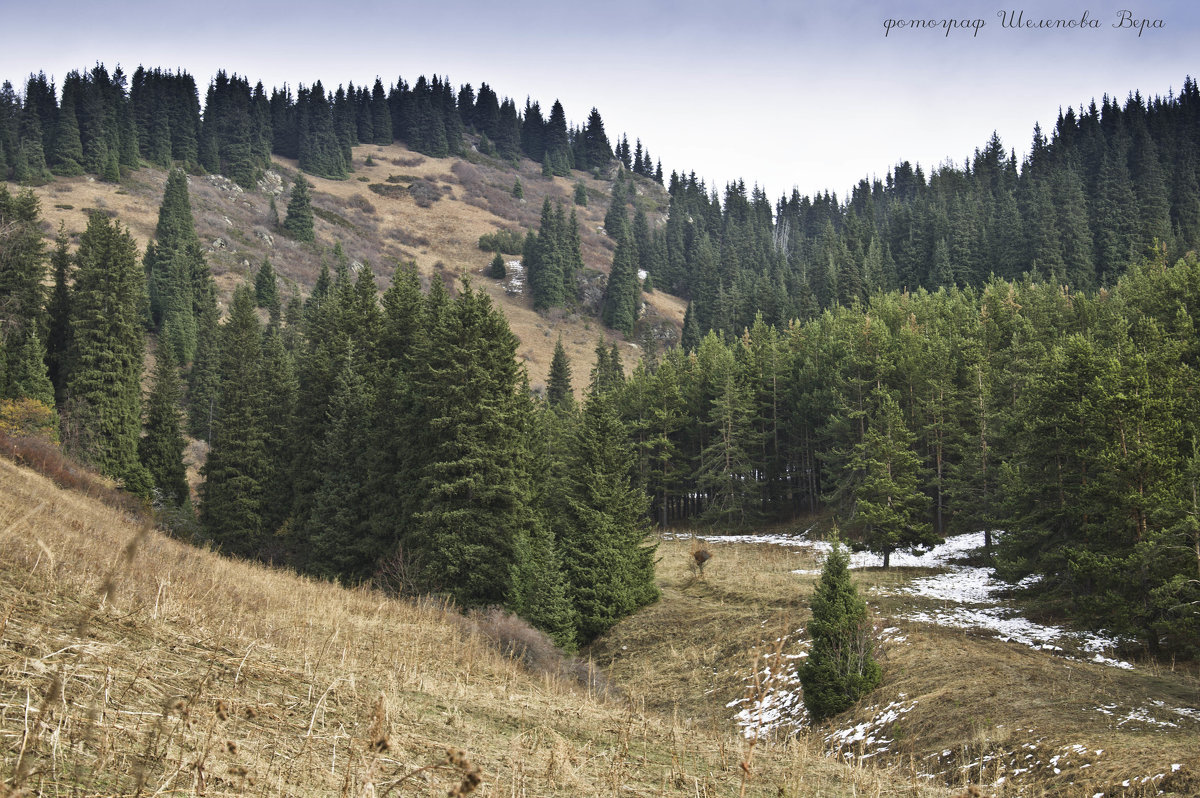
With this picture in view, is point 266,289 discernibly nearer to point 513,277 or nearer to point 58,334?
point 58,334

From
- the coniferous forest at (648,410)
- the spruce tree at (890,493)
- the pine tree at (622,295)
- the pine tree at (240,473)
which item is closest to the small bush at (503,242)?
the pine tree at (622,295)

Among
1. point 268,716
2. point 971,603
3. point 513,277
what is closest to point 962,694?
point 971,603

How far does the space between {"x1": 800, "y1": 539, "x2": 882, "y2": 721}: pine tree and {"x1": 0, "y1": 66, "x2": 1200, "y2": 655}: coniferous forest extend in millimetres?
7005

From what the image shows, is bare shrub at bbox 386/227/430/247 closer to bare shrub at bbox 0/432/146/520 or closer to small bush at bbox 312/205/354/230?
small bush at bbox 312/205/354/230

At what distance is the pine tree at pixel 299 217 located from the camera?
106 m

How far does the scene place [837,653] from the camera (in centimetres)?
1847

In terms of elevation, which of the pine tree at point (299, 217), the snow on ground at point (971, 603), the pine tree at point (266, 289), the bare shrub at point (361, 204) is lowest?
the snow on ground at point (971, 603)

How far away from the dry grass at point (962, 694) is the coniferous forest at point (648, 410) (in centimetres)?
236

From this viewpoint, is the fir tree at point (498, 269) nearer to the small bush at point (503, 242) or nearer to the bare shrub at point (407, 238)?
the small bush at point (503, 242)

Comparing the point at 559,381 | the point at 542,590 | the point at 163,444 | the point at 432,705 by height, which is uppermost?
the point at 559,381

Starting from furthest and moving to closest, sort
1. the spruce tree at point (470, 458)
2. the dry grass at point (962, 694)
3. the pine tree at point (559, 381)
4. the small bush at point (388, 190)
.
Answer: the small bush at point (388, 190) → the pine tree at point (559, 381) → the spruce tree at point (470, 458) → the dry grass at point (962, 694)

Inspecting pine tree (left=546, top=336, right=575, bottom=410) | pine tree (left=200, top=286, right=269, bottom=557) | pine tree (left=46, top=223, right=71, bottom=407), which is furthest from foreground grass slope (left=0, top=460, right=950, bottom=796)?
pine tree (left=546, top=336, right=575, bottom=410)

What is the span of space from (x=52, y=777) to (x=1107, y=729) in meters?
15.9

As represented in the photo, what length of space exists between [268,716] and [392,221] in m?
129
